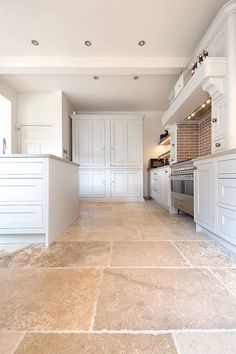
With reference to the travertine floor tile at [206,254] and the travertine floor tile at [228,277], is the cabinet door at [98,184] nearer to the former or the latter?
the travertine floor tile at [206,254]

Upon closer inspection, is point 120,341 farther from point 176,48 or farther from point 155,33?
point 176,48

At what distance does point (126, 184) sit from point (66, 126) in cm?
217

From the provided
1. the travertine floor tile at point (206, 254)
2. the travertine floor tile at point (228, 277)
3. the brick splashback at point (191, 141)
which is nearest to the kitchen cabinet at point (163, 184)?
the brick splashback at point (191, 141)

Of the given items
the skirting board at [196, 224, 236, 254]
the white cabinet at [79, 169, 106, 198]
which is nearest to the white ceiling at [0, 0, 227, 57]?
the skirting board at [196, 224, 236, 254]

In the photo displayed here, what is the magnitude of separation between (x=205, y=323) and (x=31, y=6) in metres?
3.31

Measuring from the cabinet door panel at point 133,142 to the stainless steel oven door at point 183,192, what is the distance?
194 cm

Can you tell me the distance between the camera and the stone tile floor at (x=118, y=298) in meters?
0.78

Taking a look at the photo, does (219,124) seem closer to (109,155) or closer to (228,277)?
(228,277)

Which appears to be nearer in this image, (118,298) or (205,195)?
(118,298)

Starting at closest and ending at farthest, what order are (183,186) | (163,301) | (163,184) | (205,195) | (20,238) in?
(163,301)
(20,238)
(205,195)
(183,186)
(163,184)

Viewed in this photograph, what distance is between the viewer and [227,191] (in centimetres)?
175

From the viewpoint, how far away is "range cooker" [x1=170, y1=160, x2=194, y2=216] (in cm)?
280

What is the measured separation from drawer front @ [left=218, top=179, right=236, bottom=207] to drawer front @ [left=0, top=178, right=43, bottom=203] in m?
1.71

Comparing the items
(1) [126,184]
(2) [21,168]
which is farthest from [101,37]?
(1) [126,184]
